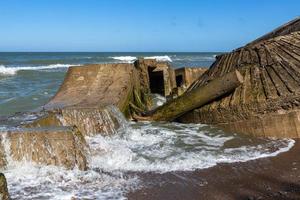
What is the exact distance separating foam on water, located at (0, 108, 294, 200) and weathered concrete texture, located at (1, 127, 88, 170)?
50mm

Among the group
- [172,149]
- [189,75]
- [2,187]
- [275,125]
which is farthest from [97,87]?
[2,187]

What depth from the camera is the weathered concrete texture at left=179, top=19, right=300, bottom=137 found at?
6648 millimetres

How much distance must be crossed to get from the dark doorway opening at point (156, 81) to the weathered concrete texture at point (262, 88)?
4.00m

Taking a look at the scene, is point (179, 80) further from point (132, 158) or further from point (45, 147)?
point (45, 147)

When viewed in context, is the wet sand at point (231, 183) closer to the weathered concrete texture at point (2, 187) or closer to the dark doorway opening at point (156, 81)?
the weathered concrete texture at point (2, 187)

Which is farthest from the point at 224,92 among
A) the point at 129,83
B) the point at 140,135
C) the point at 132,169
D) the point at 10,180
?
the point at 10,180

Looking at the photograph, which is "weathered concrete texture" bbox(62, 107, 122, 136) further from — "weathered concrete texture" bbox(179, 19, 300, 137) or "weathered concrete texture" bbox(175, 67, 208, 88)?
"weathered concrete texture" bbox(175, 67, 208, 88)

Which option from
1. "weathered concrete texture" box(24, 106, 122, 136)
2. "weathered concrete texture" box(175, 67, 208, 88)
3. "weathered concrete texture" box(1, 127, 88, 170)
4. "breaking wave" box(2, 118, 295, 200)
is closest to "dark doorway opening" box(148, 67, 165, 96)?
"weathered concrete texture" box(175, 67, 208, 88)

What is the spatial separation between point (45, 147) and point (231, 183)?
191 centimetres

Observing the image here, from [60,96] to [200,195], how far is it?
465 cm

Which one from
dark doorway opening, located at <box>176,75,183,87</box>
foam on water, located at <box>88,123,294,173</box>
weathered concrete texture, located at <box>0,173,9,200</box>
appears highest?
weathered concrete texture, located at <box>0,173,9,200</box>

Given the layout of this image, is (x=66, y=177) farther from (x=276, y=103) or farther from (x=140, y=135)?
(x=276, y=103)

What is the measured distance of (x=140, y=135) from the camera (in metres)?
7.02

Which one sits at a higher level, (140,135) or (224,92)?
(224,92)
